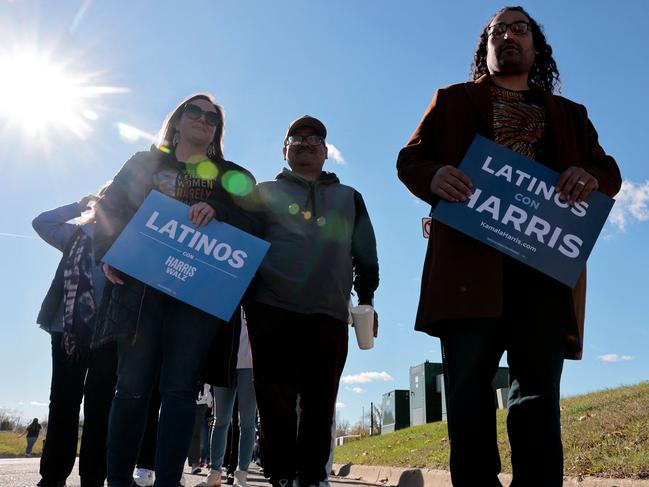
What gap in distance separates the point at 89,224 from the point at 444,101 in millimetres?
2822

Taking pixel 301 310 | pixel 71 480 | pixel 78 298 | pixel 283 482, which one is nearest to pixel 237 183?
pixel 301 310

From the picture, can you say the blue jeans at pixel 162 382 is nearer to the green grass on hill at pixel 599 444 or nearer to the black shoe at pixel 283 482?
the black shoe at pixel 283 482

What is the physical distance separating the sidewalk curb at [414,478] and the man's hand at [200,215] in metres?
3.27

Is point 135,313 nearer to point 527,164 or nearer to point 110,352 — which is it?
point 110,352

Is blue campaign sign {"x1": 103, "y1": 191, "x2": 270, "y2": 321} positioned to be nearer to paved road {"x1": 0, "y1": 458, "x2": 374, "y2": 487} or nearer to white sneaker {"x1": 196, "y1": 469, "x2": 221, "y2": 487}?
white sneaker {"x1": 196, "y1": 469, "x2": 221, "y2": 487}

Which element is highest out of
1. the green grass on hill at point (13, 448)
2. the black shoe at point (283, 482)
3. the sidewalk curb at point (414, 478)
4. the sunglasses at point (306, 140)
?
the sunglasses at point (306, 140)

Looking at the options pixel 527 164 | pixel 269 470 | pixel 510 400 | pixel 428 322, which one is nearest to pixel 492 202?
pixel 527 164

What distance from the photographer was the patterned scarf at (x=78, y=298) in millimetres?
4215

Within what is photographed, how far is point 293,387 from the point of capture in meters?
3.35

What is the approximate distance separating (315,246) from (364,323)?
591 mm

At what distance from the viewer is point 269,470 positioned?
3275mm

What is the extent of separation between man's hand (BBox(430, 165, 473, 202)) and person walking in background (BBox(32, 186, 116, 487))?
243 cm

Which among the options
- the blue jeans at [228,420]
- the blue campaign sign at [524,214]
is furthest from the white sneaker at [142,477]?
the blue campaign sign at [524,214]

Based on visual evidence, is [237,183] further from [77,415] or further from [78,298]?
[77,415]
